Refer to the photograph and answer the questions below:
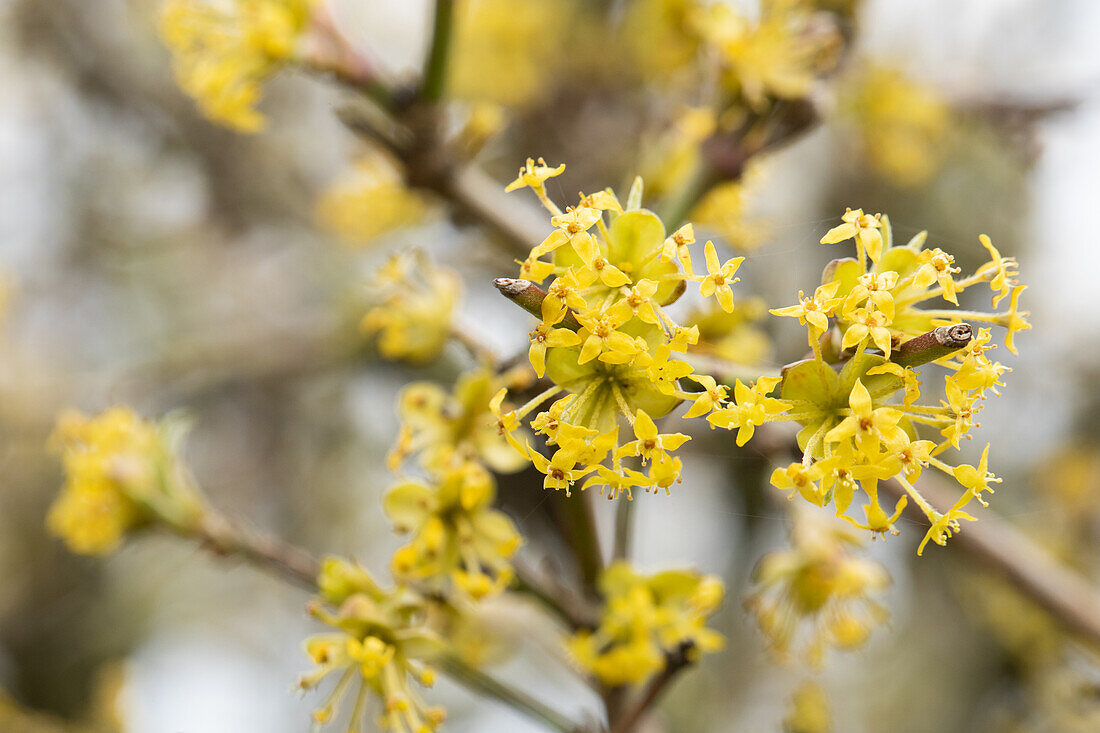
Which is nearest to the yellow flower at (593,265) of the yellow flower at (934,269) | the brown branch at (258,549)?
the yellow flower at (934,269)

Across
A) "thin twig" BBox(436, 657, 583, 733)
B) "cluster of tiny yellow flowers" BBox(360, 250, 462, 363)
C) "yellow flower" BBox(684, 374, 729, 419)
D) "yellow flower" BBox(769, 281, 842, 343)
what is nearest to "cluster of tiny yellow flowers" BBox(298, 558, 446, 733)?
"thin twig" BBox(436, 657, 583, 733)

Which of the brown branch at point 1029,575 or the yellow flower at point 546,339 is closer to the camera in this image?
the yellow flower at point 546,339

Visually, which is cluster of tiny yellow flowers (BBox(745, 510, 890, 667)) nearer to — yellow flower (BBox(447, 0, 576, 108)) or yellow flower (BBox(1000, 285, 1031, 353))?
yellow flower (BBox(1000, 285, 1031, 353))

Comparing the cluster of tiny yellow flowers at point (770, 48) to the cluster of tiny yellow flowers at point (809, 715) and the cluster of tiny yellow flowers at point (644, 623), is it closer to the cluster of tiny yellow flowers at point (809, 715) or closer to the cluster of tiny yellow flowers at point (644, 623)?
the cluster of tiny yellow flowers at point (644, 623)

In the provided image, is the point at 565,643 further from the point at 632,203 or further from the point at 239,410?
the point at 239,410

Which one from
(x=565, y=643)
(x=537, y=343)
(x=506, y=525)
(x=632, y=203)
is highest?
(x=632, y=203)

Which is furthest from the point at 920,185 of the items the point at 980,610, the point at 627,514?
the point at 627,514

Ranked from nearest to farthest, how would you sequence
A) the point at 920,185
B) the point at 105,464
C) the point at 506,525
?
1. the point at 506,525
2. the point at 105,464
3. the point at 920,185
